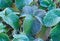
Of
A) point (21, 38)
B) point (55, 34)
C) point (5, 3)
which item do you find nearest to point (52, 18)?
point (55, 34)

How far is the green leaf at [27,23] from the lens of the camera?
117 cm

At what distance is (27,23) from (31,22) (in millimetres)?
28

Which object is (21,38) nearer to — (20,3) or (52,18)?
(52,18)

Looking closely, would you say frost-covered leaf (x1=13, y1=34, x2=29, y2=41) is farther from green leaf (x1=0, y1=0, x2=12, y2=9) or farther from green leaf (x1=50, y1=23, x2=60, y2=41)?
green leaf (x1=0, y1=0, x2=12, y2=9)

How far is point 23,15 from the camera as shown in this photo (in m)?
1.24

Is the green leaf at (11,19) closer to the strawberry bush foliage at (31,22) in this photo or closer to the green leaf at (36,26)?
the strawberry bush foliage at (31,22)

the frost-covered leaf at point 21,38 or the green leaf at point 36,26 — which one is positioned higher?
the green leaf at point 36,26

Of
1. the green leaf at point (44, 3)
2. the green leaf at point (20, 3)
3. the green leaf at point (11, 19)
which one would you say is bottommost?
the green leaf at point (11, 19)

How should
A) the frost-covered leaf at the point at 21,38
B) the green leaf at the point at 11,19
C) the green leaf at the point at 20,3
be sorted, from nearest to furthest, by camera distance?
the frost-covered leaf at the point at 21,38
the green leaf at the point at 11,19
the green leaf at the point at 20,3

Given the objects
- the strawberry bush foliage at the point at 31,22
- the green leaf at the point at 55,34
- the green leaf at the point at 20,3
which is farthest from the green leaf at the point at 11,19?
the green leaf at the point at 55,34

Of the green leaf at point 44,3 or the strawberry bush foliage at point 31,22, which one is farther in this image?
the green leaf at point 44,3

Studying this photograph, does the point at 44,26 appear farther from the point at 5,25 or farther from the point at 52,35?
the point at 5,25

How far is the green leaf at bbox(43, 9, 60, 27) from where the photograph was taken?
113 cm

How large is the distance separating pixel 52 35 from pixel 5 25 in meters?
0.33
